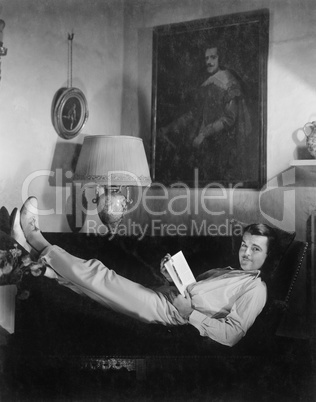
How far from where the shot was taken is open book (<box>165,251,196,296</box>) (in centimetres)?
205

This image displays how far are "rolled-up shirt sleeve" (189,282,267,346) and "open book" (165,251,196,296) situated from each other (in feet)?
0.43

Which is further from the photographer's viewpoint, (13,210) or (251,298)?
(13,210)

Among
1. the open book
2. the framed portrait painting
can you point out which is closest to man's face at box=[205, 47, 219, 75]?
the framed portrait painting

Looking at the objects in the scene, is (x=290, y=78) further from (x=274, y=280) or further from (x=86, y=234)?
(x=86, y=234)

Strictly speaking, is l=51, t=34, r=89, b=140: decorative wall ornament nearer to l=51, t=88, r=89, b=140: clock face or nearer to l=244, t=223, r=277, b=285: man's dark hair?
l=51, t=88, r=89, b=140: clock face

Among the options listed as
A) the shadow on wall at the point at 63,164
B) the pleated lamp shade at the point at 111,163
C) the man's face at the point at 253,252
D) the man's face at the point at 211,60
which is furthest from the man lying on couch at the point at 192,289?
the man's face at the point at 211,60

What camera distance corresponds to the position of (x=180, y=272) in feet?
6.77

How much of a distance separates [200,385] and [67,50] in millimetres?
1491

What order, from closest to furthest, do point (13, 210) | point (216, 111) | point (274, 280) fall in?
point (274, 280) → point (13, 210) → point (216, 111)

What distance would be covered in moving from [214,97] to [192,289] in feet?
2.72

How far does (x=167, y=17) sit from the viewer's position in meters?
2.23

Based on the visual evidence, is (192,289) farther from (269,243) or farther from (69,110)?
(69,110)

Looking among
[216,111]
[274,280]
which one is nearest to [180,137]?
[216,111]

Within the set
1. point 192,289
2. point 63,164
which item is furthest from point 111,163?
point 192,289
